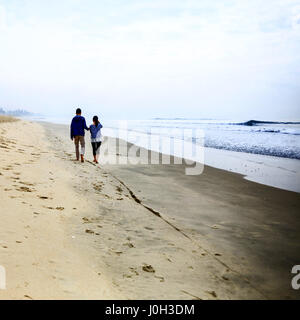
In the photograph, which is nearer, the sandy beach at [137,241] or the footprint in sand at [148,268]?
the sandy beach at [137,241]

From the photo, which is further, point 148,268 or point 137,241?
point 137,241

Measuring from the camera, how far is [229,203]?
691 cm

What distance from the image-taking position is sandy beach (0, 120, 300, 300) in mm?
2920

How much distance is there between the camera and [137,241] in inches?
164

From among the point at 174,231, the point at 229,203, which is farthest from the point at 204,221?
the point at 229,203

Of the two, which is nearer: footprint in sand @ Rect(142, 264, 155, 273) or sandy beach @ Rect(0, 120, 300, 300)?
sandy beach @ Rect(0, 120, 300, 300)

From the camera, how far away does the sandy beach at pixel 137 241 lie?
292 cm

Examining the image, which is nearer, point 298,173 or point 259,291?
point 259,291

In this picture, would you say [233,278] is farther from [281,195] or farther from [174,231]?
[281,195]
